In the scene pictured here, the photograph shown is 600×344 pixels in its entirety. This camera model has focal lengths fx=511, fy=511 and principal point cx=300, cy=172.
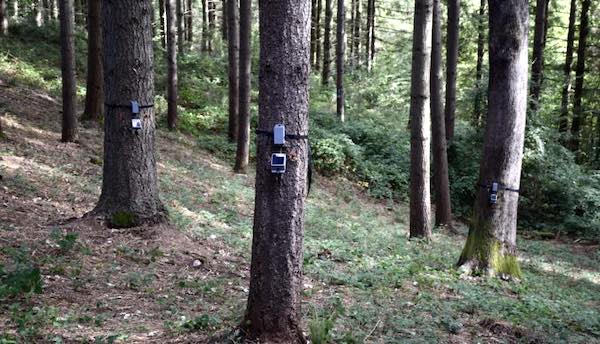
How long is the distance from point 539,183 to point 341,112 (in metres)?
8.50

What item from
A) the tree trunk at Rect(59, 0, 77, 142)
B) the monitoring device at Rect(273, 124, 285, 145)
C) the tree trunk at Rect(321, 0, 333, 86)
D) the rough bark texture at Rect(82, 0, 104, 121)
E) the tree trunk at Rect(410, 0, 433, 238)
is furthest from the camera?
the tree trunk at Rect(321, 0, 333, 86)

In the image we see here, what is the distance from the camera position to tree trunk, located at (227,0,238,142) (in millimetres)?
14672

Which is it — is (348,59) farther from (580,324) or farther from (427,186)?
(580,324)

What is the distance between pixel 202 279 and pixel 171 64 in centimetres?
1209

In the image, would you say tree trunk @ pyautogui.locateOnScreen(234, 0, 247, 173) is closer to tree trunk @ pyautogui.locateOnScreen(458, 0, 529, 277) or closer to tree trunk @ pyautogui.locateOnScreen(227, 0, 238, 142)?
tree trunk @ pyautogui.locateOnScreen(227, 0, 238, 142)

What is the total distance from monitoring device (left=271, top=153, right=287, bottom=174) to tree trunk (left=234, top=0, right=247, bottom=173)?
10.5 metres

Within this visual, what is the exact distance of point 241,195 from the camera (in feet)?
40.4

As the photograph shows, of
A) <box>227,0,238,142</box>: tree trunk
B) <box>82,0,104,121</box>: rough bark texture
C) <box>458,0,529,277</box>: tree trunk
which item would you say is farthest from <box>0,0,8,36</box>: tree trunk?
<box>458,0,529,277</box>: tree trunk

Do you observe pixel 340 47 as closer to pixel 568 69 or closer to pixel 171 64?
pixel 171 64

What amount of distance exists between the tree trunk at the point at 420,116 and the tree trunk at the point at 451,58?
3.85m

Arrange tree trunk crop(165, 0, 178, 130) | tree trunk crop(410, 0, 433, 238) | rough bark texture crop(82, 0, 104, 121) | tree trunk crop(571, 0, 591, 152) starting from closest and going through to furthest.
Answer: tree trunk crop(410, 0, 433, 238) < rough bark texture crop(82, 0, 104, 121) < tree trunk crop(165, 0, 178, 130) < tree trunk crop(571, 0, 591, 152)

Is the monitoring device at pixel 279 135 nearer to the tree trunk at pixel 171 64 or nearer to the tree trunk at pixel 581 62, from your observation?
the tree trunk at pixel 171 64

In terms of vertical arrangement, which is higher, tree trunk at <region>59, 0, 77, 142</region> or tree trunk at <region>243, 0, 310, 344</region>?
tree trunk at <region>59, 0, 77, 142</region>

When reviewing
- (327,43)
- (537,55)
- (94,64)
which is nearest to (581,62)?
(537,55)
